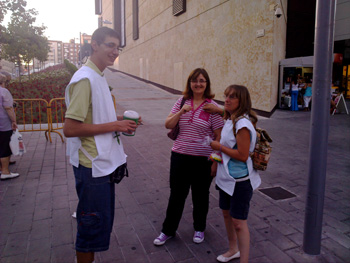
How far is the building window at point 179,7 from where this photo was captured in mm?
19656

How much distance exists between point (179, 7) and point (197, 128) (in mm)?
19193

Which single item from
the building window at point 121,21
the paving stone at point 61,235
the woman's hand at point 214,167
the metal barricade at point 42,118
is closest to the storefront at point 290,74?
the building window at point 121,21

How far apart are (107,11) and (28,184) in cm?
5858

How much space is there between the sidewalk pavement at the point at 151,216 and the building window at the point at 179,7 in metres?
15.4

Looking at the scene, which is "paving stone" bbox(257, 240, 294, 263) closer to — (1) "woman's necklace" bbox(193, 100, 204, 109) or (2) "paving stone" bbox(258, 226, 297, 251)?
(2) "paving stone" bbox(258, 226, 297, 251)

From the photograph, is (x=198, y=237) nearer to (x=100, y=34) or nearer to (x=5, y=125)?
(x=100, y=34)

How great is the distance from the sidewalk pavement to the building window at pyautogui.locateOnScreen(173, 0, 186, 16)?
1540cm

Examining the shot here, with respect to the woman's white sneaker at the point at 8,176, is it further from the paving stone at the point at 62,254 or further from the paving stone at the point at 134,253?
the paving stone at the point at 134,253

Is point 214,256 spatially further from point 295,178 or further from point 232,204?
point 295,178

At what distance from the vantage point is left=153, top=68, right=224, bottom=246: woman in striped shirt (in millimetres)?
2973

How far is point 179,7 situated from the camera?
2033 cm

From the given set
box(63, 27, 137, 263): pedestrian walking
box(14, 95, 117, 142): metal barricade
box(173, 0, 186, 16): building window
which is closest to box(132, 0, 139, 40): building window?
box(173, 0, 186, 16): building window

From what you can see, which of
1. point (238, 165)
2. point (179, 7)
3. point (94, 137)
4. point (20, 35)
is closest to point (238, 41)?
point (179, 7)

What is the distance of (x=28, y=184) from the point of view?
4.94m
